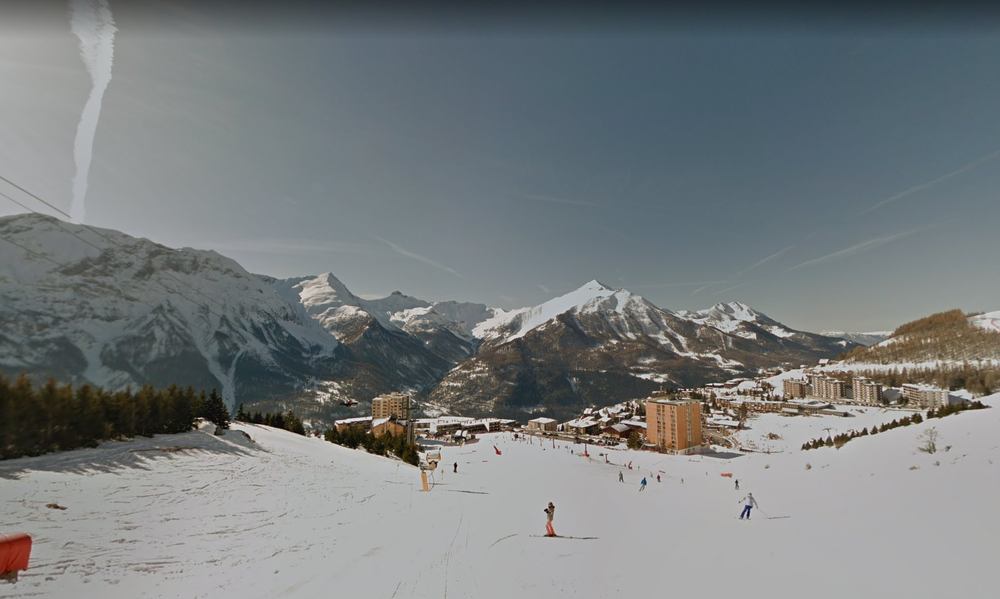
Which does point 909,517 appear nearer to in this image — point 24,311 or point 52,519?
point 52,519

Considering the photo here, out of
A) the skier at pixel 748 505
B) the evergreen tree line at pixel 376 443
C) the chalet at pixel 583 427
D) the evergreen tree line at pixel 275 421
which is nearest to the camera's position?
the skier at pixel 748 505

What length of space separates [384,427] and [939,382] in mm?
177281

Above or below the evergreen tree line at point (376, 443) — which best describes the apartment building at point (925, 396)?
above

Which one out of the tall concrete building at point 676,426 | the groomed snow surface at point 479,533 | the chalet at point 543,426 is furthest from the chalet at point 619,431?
the groomed snow surface at point 479,533

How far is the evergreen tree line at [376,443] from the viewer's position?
47550mm

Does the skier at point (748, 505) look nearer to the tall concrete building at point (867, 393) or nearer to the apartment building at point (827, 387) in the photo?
the tall concrete building at point (867, 393)

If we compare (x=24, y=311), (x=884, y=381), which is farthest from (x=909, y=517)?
(x=24, y=311)

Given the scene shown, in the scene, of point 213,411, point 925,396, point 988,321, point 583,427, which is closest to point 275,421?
point 213,411

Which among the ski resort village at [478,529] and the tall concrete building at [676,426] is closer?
the ski resort village at [478,529]

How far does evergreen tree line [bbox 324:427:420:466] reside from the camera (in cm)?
4755

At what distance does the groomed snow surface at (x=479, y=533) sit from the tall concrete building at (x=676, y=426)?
207 feet

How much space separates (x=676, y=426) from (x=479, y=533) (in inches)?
3278

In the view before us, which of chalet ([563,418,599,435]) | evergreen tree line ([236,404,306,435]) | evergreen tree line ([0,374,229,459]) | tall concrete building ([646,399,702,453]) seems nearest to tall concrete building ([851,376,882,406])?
tall concrete building ([646,399,702,453])

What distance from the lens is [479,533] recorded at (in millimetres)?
13758
